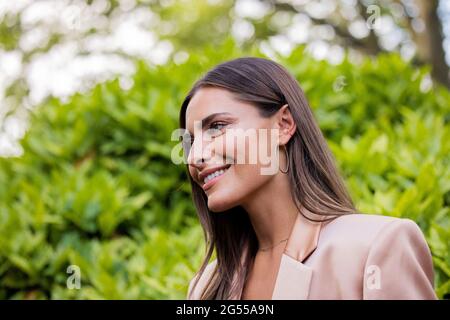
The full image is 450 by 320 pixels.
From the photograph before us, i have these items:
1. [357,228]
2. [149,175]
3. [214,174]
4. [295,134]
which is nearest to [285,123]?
[295,134]

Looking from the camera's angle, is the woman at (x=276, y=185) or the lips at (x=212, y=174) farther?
the lips at (x=212, y=174)

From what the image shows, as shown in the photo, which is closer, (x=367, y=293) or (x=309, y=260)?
(x=367, y=293)

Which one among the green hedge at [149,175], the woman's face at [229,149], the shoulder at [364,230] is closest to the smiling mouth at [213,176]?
the woman's face at [229,149]

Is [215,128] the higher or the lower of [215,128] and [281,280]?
the higher

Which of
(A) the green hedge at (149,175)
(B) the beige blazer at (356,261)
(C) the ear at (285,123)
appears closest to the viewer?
(B) the beige blazer at (356,261)

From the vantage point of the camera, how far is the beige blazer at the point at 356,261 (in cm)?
212

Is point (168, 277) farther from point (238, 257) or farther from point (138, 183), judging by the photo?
point (138, 183)

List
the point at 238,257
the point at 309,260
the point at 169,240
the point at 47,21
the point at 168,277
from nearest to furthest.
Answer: the point at 309,260 → the point at 238,257 → the point at 168,277 → the point at 169,240 → the point at 47,21

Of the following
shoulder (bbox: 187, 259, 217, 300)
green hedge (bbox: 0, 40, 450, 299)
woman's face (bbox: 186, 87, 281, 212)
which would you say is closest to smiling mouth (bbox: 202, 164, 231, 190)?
woman's face (bbox: 186, 87, 281, 212)

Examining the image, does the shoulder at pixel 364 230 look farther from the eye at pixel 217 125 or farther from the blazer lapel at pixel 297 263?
the eye at pixel 217 125

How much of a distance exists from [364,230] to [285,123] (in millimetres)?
581

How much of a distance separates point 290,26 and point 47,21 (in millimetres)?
5355
